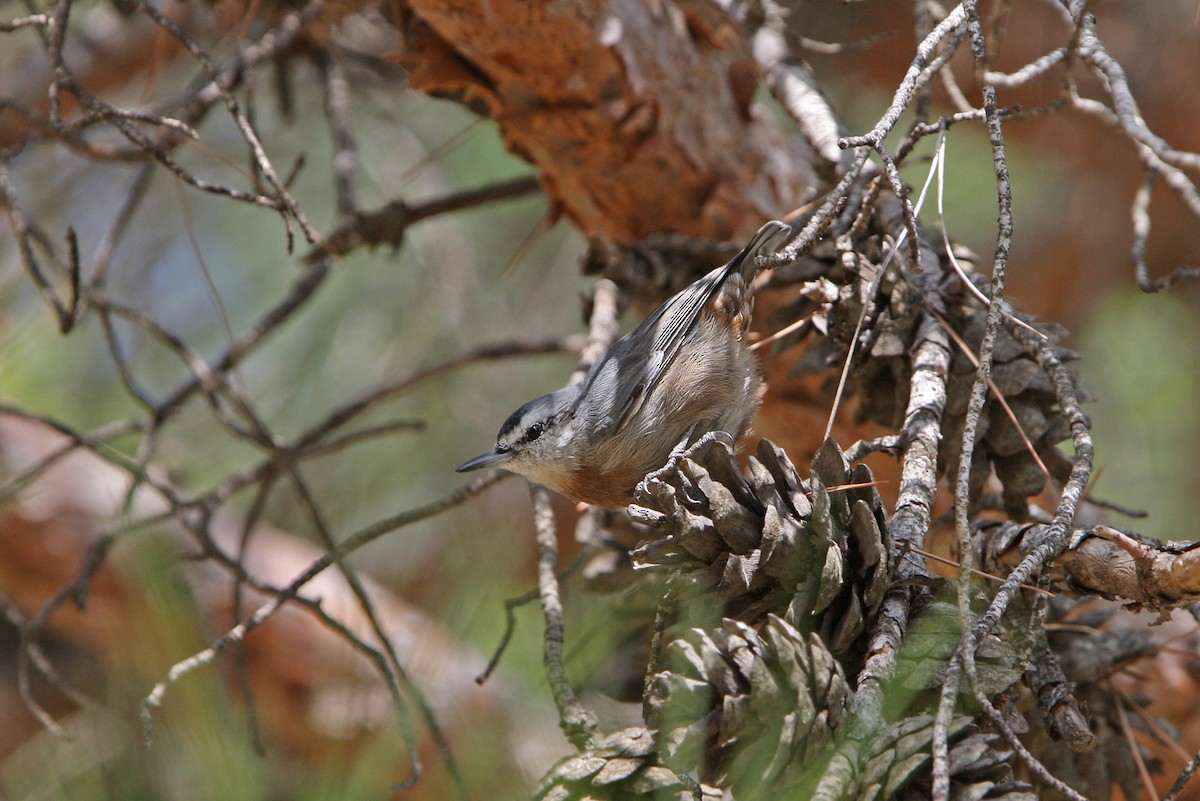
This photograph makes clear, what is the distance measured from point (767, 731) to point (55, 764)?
74 cm

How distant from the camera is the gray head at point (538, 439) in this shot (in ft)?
6.72

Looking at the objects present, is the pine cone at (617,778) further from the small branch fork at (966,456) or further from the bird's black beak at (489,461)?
the bird's black beak at (489,461)

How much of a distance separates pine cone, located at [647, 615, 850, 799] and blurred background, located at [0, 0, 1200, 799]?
1250mm

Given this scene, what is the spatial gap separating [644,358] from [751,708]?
118 centimetres

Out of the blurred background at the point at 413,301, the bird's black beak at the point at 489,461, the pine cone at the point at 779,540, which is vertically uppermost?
the blurred background at the point at 413,301

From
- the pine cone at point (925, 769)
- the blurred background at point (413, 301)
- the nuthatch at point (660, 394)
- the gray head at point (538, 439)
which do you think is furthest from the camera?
the blurred background at point (413, 301)

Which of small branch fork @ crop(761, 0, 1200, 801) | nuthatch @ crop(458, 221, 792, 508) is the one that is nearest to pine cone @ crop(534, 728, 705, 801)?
small branch fork @ crop(761, 0, 1200, 801)

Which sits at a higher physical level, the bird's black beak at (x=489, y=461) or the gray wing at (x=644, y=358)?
the gray wing at (x=644, y=358)

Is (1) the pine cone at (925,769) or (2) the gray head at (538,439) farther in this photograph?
(2) the gray head at (538,439)

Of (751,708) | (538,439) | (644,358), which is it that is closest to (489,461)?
A: (538,439)

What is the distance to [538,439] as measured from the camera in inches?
82.5

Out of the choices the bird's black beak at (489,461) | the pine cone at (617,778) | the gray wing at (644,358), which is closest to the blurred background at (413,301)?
the bird's black beak at (489,461)

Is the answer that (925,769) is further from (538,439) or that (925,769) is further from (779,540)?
(538,439)

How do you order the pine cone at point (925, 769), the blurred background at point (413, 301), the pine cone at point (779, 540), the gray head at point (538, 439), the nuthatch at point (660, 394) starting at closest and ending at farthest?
the pine cone at point (925, 769)
the pine cone at point (779, 540)
the nuthatch at point (660, 394)
the gray head at point (538, 439)
the blurred background at point (413, 301)
